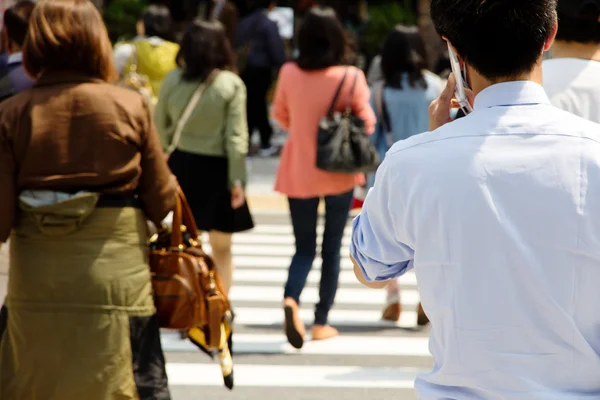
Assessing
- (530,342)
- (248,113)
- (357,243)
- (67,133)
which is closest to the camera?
(530,342)

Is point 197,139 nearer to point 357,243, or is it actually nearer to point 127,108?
point 127,108

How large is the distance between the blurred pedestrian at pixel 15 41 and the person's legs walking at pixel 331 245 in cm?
206

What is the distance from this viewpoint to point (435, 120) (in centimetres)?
254

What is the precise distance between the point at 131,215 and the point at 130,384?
0.58 metres

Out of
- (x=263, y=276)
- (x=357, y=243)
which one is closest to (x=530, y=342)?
(x=357, y=243)

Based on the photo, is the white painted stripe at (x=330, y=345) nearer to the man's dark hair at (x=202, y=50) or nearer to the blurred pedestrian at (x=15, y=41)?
the man's dark hair at (x=202, y=50)

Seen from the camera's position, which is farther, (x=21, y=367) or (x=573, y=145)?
(x=21, y=367)

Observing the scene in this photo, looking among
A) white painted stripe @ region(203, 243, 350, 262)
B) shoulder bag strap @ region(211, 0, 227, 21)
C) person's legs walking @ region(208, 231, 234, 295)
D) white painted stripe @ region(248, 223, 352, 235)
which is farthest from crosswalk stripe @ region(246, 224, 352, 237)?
person's legs walking @ region(208, 231, 234, 295)

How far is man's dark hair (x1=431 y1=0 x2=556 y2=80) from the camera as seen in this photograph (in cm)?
211

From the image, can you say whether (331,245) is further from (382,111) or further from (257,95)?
(257,95)

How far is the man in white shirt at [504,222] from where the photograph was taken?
204 cm

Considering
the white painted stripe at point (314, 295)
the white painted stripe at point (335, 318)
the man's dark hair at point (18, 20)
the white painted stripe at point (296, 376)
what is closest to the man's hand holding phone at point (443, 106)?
the man's dark hair at point (18, 20)

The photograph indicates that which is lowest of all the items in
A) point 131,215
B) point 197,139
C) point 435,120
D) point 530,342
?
point 197,139

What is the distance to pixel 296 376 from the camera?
621cm
